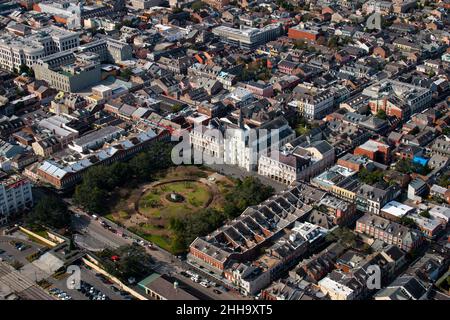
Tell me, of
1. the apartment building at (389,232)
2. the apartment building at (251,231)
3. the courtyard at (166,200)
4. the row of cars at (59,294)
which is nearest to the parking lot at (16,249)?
the row of cars at (59,294)

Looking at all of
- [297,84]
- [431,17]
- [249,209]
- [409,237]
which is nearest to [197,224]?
[249,209]

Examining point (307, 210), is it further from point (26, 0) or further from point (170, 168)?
point (26, 0)

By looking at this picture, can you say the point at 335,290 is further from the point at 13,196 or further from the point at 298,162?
the point at 13,196

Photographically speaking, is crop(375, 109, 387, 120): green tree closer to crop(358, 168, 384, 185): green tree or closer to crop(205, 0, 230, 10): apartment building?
crop(358, 168, 384, 185): green tree

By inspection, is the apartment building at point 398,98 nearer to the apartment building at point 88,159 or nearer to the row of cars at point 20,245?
the apartment building at point 88,159

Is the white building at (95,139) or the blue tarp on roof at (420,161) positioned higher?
the white building at (95,139)

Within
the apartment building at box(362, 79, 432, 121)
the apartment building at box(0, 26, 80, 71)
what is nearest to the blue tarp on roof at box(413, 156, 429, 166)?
the apartment building at box(362, 79, 432, 121)
